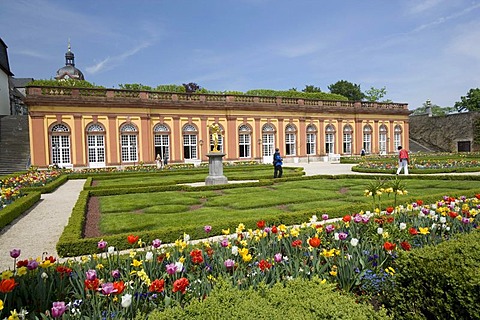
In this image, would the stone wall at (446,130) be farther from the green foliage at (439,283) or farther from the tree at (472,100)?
the green foliage at (439,283)

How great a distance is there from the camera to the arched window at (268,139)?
33.3 metres

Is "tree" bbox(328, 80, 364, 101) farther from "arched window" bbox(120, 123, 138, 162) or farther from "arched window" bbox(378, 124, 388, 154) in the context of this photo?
"arched window" bbox(120, 123, 138, 162)

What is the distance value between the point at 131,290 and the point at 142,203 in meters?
8.07

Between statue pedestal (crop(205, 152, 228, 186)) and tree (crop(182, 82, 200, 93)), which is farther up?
tree (crop(182, 82, 200, 93))

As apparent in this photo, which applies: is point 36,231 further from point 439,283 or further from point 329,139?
point 329,139

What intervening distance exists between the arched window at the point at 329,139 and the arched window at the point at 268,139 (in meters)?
6.85

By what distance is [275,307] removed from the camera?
2.29 metres

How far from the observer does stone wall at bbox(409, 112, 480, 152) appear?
42250 mm

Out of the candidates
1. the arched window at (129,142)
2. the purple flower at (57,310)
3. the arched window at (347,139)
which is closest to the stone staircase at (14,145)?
the arched window at (129,142)

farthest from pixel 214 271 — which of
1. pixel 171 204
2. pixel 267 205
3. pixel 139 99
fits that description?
pixel 139 99

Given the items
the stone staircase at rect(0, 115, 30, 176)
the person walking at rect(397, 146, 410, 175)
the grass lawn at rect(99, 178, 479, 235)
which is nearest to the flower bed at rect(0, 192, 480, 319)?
the grass lawn at rect(99, 178, 479, 235)

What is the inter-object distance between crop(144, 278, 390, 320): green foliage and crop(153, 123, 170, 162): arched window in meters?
27.5

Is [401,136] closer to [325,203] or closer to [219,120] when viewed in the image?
[219,120]

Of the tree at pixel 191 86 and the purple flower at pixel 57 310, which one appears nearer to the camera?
the purple flower at pixel 57 310
